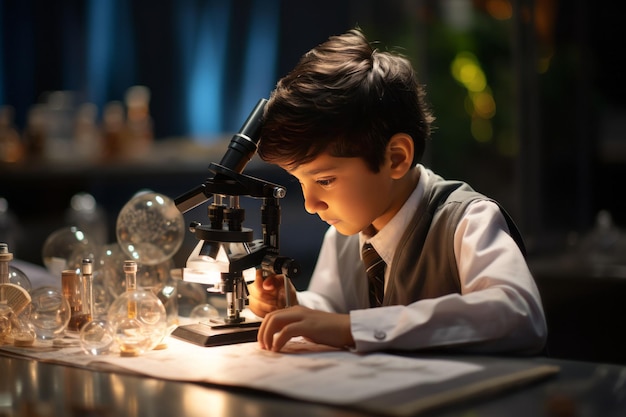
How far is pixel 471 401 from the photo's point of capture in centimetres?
110

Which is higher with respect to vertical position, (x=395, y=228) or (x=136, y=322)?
(x=395, y=228)

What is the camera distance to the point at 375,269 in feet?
5.46

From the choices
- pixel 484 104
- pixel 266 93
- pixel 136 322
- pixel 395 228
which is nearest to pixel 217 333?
pixel 136 322

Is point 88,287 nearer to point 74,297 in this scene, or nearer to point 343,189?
point 74,297

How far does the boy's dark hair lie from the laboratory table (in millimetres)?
441

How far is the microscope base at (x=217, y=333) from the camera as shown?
1.47 metres

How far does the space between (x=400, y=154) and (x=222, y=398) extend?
58cm

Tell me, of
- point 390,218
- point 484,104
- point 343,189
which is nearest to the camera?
point 343,189

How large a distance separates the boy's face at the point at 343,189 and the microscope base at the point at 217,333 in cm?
22

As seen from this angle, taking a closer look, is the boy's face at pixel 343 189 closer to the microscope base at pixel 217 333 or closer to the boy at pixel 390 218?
the boy at pixel 390 218

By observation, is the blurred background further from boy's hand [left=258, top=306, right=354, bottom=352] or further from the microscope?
boy's hand [left=258, top=306, right=354, bottom=352]

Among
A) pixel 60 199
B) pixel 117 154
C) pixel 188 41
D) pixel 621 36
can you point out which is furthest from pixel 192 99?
pixel 621 36

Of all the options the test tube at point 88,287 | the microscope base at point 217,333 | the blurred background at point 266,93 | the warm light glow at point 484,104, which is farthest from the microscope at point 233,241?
the warm light glow at point 484,104

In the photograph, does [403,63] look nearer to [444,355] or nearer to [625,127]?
[444,355]
